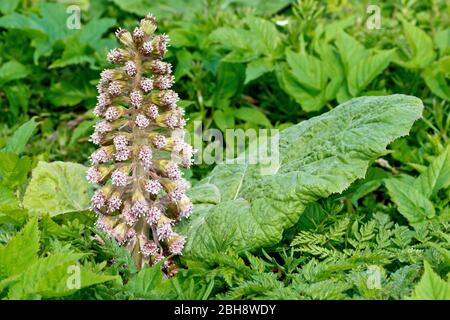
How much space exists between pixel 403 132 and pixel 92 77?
3.50m

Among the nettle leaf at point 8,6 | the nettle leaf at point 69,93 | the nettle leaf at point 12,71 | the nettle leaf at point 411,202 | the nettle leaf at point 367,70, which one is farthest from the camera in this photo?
the nettle leaf at point 8,6

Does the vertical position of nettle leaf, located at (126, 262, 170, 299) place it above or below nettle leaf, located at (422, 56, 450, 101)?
below

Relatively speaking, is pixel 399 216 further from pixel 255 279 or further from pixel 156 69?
pixel 156 69

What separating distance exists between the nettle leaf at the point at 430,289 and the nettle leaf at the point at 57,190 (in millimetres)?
2117

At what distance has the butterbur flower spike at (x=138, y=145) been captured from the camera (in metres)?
4.02

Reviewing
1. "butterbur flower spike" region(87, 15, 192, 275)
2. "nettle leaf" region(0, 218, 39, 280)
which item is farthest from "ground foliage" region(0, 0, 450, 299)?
"butterbur flower spike" region(87, 15, 192, 275)

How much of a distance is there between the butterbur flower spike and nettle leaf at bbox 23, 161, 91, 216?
611 millimetres

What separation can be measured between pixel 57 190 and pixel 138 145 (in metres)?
0.92

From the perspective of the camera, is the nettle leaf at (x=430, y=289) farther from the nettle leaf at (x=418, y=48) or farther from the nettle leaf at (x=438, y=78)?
the nettle leaf at (x=418, y=48)

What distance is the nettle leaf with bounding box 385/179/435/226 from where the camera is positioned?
456 centimetres

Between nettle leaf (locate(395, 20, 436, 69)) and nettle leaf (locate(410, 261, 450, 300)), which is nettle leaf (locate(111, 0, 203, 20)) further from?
nettle leaf (locate(410, 261, 450, 300))

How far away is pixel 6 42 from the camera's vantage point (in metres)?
7.00

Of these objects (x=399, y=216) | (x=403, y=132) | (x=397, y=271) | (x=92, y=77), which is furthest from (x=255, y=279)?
(x=92, y=77)

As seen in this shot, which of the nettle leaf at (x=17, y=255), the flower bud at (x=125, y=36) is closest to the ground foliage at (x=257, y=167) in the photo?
the nettle leaf at (x=17, y=255)
